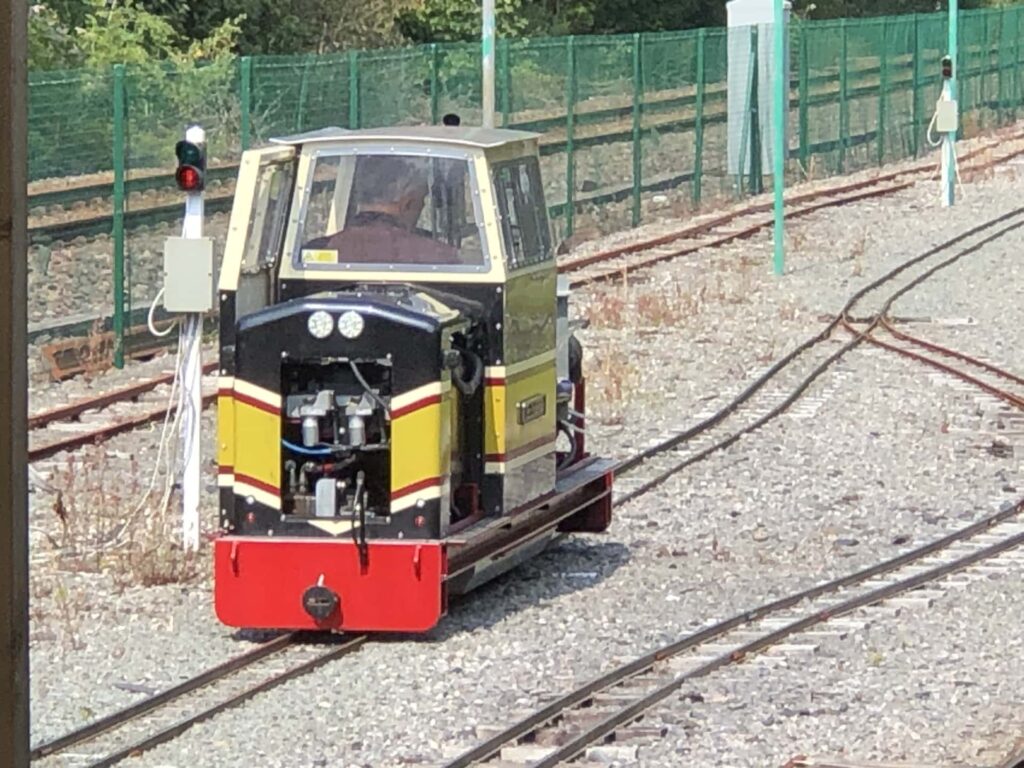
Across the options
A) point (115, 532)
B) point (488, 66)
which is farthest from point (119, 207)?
point (115, 532)

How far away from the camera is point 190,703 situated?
305 inches

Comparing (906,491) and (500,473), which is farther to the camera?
(906,491)

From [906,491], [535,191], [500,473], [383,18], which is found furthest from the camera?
[383,18]

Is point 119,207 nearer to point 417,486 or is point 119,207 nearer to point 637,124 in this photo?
point 417,486

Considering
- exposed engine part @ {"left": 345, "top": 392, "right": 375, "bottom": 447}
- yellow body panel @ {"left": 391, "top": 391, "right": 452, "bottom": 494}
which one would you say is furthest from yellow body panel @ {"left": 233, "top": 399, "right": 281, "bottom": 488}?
yellow body panel @ {"left": 391, "top": 391, "right": 452, "bottom": 494}

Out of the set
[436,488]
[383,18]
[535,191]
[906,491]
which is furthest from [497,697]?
[383,18]

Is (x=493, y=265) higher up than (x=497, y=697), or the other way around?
(x=493, y=265)

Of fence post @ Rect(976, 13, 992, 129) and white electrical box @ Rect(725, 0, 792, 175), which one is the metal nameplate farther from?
fence post @ Rect(976, 13, 992, 129)

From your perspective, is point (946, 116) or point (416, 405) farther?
point (946, 116)

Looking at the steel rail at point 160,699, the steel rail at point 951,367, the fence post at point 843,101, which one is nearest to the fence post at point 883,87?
the fence post at point 843,101

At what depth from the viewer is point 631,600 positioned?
32.1 ft

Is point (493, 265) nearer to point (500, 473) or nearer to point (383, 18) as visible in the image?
point (500, 473)

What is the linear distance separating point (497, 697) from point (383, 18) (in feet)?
108

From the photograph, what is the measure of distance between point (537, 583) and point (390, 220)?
79.7 inches
